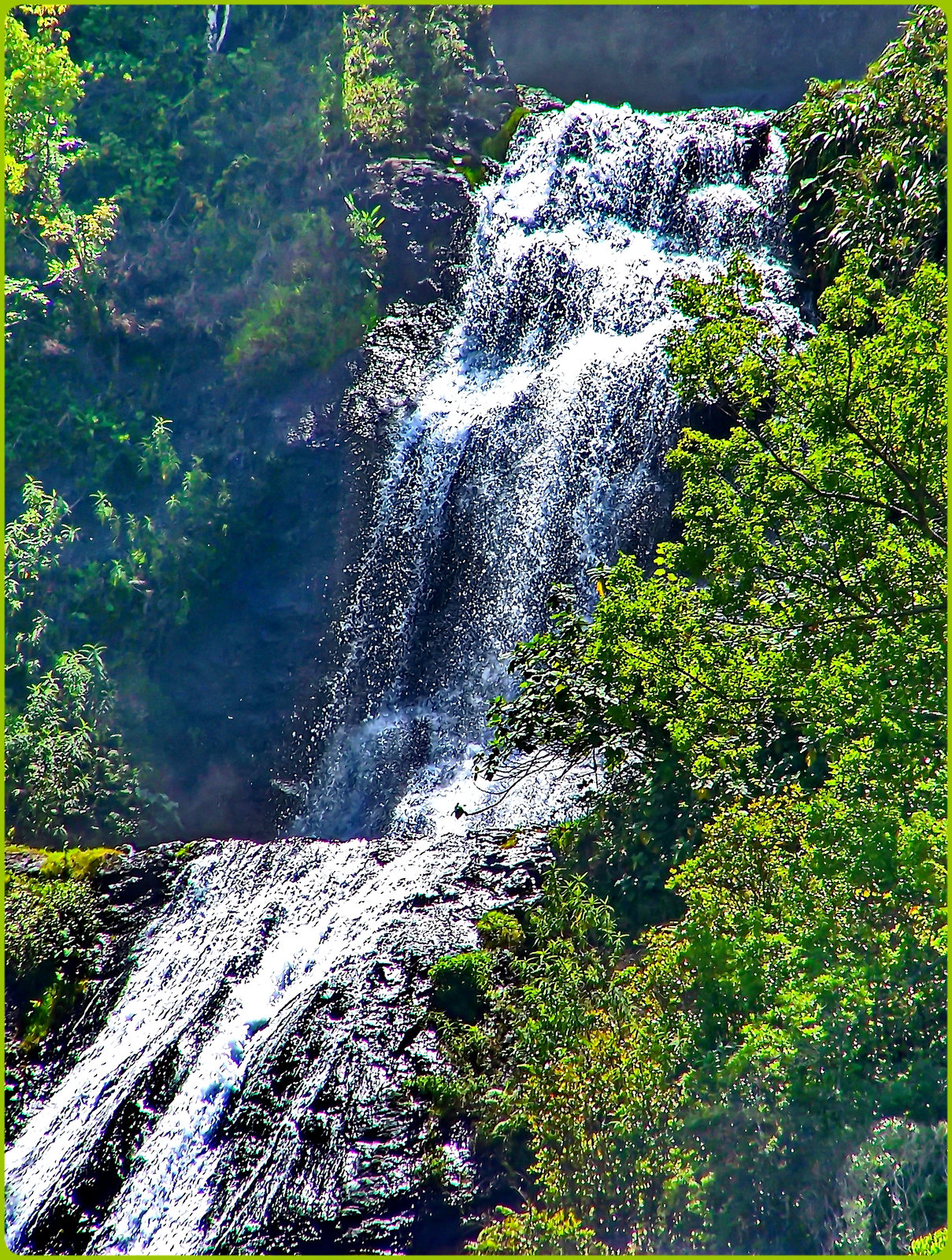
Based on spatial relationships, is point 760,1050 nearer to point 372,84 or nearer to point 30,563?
point 30,563

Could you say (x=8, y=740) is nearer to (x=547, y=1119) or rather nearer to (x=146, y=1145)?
(x=146, y=1145)

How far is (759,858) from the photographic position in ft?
35.2

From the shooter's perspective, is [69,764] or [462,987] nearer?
[462,987]

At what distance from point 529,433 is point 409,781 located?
20.9 ft

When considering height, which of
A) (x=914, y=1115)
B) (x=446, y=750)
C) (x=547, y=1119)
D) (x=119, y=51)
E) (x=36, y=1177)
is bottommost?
(x=36, y=1177)

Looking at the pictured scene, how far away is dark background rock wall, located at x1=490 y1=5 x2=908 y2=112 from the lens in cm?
2230

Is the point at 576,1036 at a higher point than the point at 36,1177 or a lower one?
higher

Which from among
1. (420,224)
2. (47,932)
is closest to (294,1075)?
(47,932)

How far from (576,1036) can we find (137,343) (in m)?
17.7

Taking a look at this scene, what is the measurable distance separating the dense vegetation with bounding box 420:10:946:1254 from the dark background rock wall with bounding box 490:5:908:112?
9861 mm

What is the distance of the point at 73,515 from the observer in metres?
21.9

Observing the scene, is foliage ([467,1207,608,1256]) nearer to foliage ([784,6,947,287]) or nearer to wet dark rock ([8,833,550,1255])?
wet dark rock ([8,833,550,1255])

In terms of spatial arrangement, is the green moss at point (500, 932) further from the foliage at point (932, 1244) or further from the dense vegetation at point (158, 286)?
the dense vegetation at point (158, 286)

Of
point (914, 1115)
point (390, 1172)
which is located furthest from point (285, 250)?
point (914, 1115)
